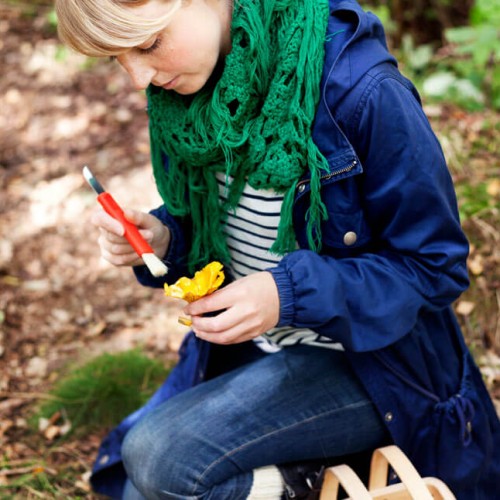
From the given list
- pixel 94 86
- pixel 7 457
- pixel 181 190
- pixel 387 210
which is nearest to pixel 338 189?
pixel 387 210

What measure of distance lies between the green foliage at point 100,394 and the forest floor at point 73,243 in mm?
72

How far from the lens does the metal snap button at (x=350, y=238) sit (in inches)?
60.5

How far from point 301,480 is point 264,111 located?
87 cm

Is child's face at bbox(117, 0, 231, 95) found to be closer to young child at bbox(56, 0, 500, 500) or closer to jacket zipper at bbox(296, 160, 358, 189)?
young child at bbox(56, 0, 500, 500)

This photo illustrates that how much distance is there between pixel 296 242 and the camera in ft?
5.30

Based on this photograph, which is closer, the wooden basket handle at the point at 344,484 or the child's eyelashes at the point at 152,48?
the child's eyelashes at the point at 152,48

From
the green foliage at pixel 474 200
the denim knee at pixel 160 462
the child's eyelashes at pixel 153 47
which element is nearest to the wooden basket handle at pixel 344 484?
the denim knee at pixel 160 462

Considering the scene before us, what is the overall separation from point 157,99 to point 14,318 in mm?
1596

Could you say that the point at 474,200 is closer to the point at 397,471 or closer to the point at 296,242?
the point at 296,242

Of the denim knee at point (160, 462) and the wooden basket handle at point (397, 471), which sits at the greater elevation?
the denim knee at point (160, 462)

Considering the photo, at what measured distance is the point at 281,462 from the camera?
1697mm

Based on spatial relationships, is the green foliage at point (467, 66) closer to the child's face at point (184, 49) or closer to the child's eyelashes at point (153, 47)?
the child's face at point (184, 49)

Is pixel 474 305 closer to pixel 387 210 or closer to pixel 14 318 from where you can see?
pixel 387 210

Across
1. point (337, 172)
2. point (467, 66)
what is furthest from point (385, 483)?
point (467, 66)
